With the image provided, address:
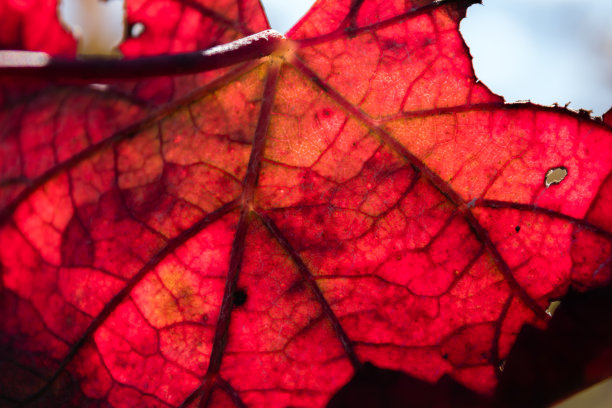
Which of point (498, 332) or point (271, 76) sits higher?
point (271, 76)

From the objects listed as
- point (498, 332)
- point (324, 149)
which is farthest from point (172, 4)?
point (498, 332)

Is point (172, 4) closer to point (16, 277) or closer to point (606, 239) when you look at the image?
point (16, 277)

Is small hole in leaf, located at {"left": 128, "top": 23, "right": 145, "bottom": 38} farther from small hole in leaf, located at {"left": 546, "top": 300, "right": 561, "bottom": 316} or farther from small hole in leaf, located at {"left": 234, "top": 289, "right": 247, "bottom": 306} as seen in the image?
small hole in leaf, located at {"left": 546, "top": 300, "right": 561, "bottom": 316}

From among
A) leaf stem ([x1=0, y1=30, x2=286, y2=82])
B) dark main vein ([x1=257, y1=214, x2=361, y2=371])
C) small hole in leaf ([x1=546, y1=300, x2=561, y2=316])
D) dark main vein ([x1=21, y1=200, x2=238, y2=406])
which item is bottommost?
small hole in leaf ([x1=546, y1=300, x2=561, y2=316])

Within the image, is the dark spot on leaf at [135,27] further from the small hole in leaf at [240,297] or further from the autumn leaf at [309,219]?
the small hole in leaf at [240,297]

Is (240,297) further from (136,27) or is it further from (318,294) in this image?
(136,27)

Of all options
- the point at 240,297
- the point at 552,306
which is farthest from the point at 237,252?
the point at 552,306

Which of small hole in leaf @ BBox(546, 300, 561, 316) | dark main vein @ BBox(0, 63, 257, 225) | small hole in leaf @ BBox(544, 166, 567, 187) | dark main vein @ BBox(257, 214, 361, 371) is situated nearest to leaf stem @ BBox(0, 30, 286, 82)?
dark main vein @ BBox(0, 63, 257, 225)

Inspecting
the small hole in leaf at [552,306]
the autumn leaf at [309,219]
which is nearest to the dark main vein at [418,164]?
the autumn leaf at [309,219]
